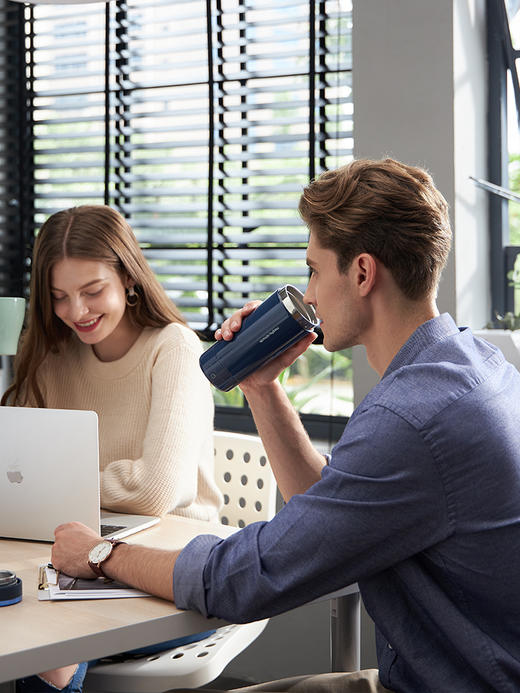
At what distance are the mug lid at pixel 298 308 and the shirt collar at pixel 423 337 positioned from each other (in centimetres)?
21

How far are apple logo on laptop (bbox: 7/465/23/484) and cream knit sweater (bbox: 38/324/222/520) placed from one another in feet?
0.86

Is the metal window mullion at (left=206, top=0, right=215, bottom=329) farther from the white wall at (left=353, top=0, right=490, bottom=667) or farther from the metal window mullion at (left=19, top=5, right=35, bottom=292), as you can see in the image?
the metal window mullion at (left=19, top=5, right=35, bottom=292)

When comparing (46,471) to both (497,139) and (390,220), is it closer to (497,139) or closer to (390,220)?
(390,220)

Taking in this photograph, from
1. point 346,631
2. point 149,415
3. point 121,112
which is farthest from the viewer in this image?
point 121,112

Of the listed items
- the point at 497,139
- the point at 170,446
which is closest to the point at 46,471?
the point at 170,446

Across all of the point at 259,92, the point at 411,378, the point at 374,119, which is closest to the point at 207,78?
the point at 259,92

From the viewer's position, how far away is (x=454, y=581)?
3.59ft

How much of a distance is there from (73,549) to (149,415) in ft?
2.10

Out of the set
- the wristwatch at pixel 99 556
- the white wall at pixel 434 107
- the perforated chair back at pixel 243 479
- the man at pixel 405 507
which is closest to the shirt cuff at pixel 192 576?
the man at pixel 405 507

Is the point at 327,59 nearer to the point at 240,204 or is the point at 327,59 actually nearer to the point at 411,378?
the point at 240,204

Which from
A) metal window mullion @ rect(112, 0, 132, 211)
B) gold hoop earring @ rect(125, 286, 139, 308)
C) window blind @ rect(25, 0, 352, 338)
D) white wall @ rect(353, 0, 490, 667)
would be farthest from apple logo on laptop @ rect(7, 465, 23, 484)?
metal window mullion @ rect(112, 0, 132, 211)

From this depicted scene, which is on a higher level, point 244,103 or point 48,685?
point 244,103

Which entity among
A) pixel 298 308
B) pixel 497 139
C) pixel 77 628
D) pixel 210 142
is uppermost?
pixel 210 142

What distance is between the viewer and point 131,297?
83.3 inches
